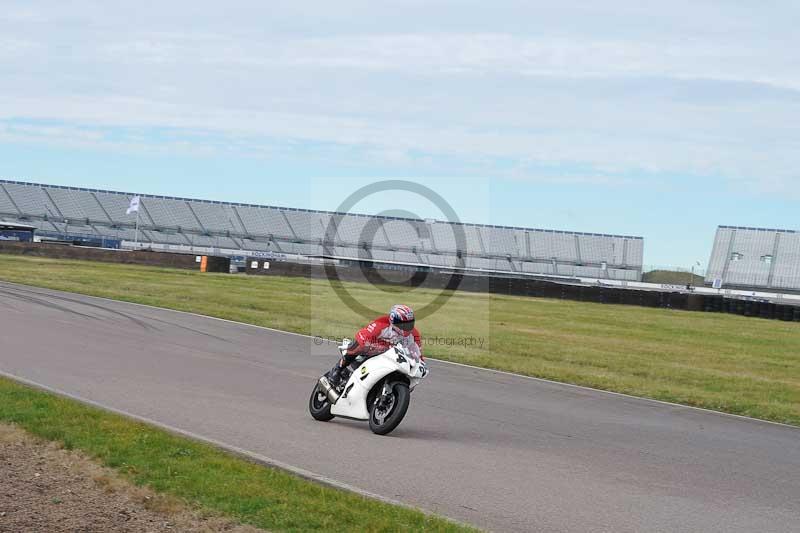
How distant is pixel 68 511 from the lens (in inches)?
267

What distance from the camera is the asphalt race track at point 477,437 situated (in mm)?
7984

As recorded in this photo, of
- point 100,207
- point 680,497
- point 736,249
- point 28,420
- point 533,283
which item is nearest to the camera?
point 680,497

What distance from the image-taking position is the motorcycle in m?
10.8

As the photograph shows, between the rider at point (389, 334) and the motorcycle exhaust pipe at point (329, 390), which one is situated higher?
the rider at point (389, 334)

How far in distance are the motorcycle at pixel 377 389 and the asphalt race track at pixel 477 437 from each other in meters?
0.20

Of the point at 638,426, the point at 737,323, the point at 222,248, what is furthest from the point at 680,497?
the point at 222,248

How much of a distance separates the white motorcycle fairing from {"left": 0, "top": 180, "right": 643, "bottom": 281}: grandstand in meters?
64.1

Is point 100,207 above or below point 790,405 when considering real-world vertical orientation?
above

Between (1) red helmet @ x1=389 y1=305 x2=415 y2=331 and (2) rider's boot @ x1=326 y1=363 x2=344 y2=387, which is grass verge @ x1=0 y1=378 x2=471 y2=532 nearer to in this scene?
(2) rider's boot @ x1=326 y1=363 x2=344 y2=387

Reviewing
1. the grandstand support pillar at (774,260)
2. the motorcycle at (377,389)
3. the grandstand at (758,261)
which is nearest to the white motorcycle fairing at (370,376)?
the motorcycle at (377,389)

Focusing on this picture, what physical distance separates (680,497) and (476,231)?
74505 millimetres

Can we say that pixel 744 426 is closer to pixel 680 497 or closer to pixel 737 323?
pixel 680 497

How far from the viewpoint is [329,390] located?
456 inches

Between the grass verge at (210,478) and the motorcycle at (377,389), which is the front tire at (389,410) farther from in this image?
the grass verge at (210,478)
